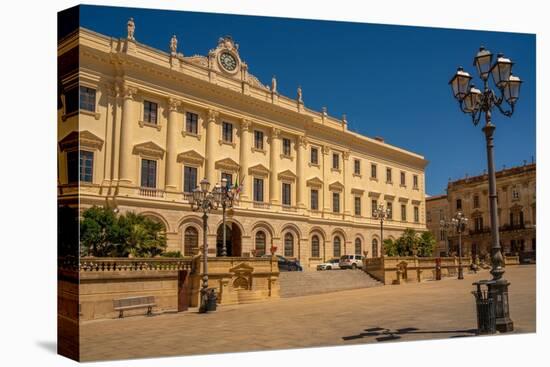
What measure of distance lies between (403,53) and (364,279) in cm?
Answer: 1078

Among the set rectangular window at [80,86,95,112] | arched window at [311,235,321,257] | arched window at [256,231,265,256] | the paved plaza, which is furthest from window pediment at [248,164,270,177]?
rectangular window at [80,86,95,112]

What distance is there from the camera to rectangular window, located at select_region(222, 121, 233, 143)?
16.5 meters

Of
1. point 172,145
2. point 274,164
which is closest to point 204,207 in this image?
point 172,145

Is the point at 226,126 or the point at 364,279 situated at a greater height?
the point at 226,126

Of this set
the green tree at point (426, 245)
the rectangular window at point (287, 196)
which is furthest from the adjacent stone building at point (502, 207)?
the rectangular window at point (287, 196)

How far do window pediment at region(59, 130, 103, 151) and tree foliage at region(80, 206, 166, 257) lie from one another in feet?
3.64

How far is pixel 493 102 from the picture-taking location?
9.70 m

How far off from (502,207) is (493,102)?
7257mm

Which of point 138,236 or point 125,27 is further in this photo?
point 138,236

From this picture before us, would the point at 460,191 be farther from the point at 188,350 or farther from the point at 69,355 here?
the point at 69,355

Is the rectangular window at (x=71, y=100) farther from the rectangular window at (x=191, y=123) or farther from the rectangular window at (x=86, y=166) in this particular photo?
the rectangular window at (x=191, y=123)

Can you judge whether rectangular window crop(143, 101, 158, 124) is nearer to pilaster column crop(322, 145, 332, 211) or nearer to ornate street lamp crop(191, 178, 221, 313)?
ornate street lamp crop(191, 178, 221, 313)

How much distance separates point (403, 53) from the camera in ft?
39.6

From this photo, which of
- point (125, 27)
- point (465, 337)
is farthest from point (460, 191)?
point (125, 27)
